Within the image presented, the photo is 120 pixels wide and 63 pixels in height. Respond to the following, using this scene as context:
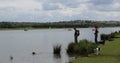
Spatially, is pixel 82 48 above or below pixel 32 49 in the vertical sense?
above

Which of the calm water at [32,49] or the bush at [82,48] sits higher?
the bush at [82,48]

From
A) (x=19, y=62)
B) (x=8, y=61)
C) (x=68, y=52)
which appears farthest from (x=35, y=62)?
(x=68, y=52)

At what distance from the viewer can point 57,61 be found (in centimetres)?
3447

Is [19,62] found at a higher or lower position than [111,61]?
lower

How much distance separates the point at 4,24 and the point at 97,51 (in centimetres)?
16359

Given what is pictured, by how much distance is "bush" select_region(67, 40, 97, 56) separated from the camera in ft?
115

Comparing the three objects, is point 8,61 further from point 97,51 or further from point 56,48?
point 97,51

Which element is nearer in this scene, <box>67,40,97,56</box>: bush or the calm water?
<box>67,40,97,56</box>: bush

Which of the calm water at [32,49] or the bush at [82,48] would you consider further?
the calm water at [32,49]

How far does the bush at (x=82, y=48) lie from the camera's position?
3491 cm

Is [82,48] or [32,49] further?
[32,49]

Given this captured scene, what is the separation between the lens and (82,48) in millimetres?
36562

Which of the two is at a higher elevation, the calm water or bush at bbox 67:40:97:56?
bush at bbox 67:40:97:56

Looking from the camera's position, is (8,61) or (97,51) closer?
(97,51)
